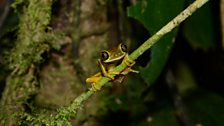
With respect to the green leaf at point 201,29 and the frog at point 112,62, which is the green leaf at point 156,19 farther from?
the green leaf at point 201,29

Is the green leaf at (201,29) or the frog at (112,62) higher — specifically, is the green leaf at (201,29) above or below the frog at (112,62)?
above

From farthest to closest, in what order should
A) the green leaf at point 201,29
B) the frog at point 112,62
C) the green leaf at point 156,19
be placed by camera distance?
the green leaf at point 201,29 → the green leaf at point 156,19 → the frog at point 112,62

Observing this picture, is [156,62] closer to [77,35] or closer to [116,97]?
[77,35]

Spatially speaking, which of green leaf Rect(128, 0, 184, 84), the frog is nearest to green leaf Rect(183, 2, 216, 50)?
green leaf Rect(128, 0, 184, 84)

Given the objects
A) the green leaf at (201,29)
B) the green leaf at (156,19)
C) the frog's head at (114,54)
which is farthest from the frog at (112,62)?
the green leaf at (201,29)

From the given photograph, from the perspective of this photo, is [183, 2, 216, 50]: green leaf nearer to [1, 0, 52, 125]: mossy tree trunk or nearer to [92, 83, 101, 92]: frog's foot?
[1, 0, 52, 125]: mossy tree trunk
